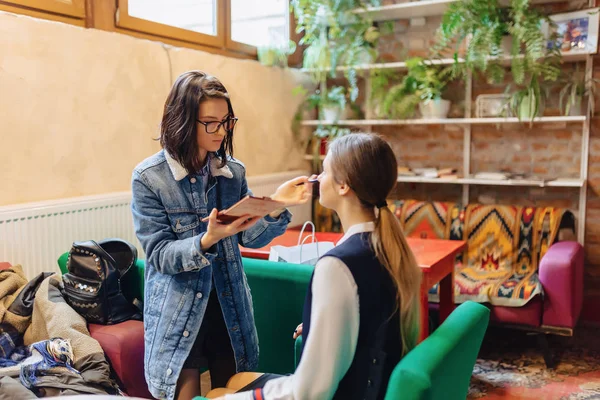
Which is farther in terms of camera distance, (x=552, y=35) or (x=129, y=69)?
(x=552, y=35)

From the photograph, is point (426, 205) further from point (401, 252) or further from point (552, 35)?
point (401, 252)

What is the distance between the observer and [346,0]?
4.26 m

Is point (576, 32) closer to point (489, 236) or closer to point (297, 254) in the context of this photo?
point (489, 236)

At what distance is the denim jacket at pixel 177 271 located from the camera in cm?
Answer: 157

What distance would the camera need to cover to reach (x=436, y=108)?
411 centimetres

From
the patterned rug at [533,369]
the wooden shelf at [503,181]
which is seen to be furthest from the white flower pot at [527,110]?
the patterned rug at [533,369]

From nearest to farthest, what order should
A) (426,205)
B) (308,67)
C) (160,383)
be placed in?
(160,383), (426,205), (308,67)

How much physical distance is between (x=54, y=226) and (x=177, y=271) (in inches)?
58.8

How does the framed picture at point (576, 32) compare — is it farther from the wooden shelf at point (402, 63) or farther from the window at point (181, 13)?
the window at point (181, 13)

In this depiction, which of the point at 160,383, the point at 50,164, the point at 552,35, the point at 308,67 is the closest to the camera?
the point at 160,383

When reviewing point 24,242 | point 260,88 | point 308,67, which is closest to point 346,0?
→ point 308,67

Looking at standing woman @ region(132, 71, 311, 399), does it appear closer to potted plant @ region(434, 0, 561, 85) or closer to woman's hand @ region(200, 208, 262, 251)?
woman's hand @ region(200, 208, 262, 251)

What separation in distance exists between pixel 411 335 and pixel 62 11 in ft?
8.23

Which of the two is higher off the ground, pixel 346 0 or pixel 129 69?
pixel 346 0
